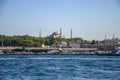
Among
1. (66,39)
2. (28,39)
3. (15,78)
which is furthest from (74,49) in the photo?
(15,78)

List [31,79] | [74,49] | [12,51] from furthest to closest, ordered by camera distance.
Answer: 1. [74,49]
2. [12,51]
3. [31,79]

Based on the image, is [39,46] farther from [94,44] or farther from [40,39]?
[94,44]

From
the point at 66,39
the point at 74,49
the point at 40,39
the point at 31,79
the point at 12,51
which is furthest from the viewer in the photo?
the point at 66,39

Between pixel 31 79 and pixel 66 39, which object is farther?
pixel 66 39

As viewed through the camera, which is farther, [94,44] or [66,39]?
[66,39]

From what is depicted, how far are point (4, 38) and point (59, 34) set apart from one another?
35.3m

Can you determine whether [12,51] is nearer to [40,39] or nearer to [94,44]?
[40,39]

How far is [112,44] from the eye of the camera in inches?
5379

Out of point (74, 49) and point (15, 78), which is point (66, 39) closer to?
point (74, 49)

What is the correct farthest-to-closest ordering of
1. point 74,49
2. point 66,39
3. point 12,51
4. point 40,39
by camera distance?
point 66,39
point 40,39
point 74,49
point 12,51

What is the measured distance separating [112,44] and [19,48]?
3265 cm

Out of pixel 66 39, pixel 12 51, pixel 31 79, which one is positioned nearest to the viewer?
pixel 31 79

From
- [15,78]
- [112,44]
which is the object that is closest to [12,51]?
[112,44]

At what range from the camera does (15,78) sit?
22.2m
